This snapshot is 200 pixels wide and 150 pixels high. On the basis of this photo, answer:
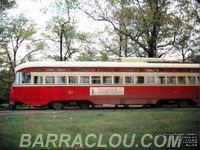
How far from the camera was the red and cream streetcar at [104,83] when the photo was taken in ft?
44.2

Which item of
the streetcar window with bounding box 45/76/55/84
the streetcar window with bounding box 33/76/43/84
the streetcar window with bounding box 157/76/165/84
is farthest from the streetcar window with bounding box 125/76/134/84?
the streetcar window with bounding box 33/76/43/84

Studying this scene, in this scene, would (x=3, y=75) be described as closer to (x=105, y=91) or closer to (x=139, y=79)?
(x=105, y=91)

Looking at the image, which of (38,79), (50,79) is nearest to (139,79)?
(50,79)

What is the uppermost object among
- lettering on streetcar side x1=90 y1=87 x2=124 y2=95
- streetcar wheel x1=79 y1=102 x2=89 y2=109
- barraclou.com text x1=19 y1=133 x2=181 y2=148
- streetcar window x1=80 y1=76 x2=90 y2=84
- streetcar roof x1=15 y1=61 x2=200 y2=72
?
streetcar roof x1=15 y1=61 x2=200 y2=72

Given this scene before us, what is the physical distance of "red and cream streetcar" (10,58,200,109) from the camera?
13.5m

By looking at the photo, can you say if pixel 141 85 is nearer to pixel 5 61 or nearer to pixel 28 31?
pixel 28 31

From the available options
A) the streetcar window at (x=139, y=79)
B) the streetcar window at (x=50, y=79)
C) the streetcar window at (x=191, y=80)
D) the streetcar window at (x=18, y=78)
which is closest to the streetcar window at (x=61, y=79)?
the streetcar window at (x=50, y=79)

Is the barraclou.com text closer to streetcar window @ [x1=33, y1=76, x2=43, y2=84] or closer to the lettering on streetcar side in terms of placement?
the lettering on streetcar side

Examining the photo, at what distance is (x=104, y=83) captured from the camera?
1381 cm

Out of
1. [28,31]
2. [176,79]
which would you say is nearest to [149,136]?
[176,79]

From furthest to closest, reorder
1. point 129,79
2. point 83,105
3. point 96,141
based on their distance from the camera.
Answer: point 129,79 → point 83,105 → point 96,141

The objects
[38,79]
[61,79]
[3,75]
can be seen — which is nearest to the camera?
[38,79]

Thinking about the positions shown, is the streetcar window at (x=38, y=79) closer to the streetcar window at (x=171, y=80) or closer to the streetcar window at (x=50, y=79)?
the streetcar window at (x=50, y=79)

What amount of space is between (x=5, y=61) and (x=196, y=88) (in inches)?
486
